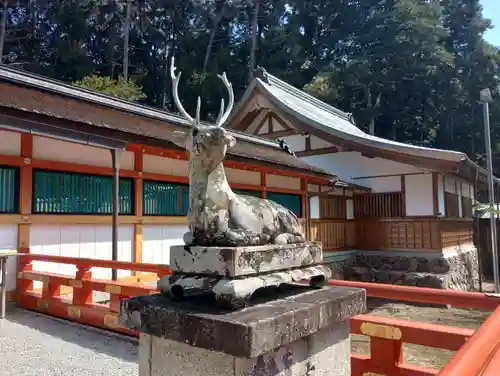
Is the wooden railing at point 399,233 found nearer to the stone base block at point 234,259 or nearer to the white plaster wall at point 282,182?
the white plaster wall at point 282,182

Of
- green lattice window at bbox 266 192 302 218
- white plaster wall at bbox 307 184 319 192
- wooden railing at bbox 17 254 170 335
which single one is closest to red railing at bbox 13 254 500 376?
wooden railing at bbox 17 254 170 335

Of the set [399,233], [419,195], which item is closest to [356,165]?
[419,195]

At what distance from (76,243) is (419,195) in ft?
35.2

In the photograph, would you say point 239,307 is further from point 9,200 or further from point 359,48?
point 359,48

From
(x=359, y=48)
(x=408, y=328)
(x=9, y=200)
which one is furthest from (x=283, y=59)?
(x=408, y=328)

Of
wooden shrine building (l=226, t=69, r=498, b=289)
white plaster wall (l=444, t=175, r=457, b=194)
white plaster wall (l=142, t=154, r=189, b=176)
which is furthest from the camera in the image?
white plaster wall (l=444, t=175, r=457, b=194)

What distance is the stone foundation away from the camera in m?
12.6

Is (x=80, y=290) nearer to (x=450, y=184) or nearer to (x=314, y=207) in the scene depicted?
(x=314, y=207)

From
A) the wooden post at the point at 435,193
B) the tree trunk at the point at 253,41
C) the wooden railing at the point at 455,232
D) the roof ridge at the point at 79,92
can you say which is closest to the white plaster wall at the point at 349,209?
the wooden post at the point at 435,193

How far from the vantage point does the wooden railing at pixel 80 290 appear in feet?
16.5

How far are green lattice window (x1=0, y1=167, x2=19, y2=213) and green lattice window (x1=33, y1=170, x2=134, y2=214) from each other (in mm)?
276

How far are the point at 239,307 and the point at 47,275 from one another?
17.7 ft

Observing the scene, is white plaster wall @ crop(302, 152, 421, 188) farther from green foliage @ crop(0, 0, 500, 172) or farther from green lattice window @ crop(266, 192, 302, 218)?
green foliage @ crop(0, 0, 500, 172)

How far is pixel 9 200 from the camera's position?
243 inches
